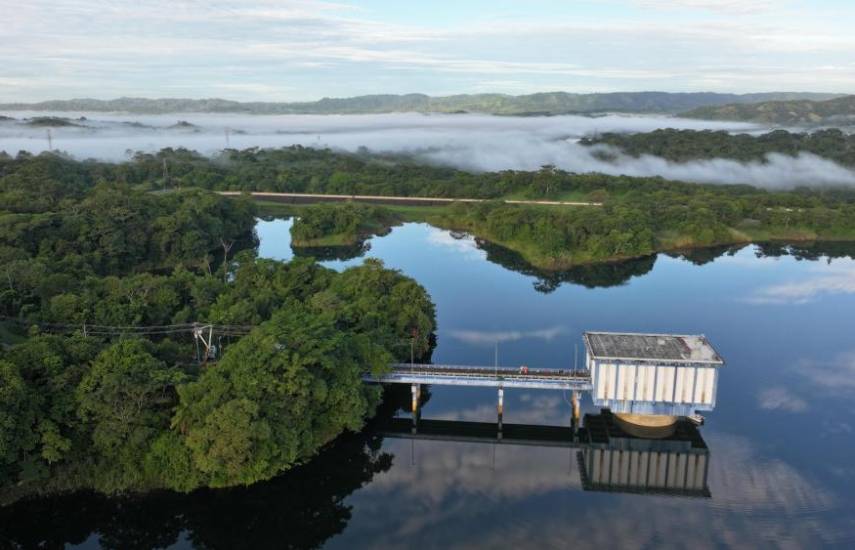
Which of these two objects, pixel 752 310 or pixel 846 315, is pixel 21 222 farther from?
pixel 846 315

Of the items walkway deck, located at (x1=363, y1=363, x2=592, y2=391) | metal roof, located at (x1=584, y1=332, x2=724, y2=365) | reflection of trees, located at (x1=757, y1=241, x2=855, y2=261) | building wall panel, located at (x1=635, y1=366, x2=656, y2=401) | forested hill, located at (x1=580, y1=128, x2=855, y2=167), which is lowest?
reflection of trees, located at (x1=757, y1=241, x2=855, y2=261)

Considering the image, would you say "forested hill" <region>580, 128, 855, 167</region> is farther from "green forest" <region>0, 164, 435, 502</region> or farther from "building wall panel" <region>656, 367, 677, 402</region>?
"building wall panel" <region>656, 367, 677, 402</region>

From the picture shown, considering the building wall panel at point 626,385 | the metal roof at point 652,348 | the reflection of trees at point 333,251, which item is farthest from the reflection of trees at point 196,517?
the reflection of trees at point 333,251

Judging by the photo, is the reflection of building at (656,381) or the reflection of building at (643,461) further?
the reflection of building at (656,381)

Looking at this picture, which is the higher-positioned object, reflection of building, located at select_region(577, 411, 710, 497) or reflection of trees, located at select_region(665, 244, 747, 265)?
reflection of trees, located at select_region(665, 244, 747, 265)

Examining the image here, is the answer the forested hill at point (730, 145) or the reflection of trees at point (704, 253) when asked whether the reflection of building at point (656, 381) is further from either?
the forested hill at point (730, 145)

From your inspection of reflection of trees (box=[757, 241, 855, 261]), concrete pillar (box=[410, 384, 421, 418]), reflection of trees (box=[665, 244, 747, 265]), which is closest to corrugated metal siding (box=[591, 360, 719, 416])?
concrete pillar (box=[410, 384, 421, 418])
